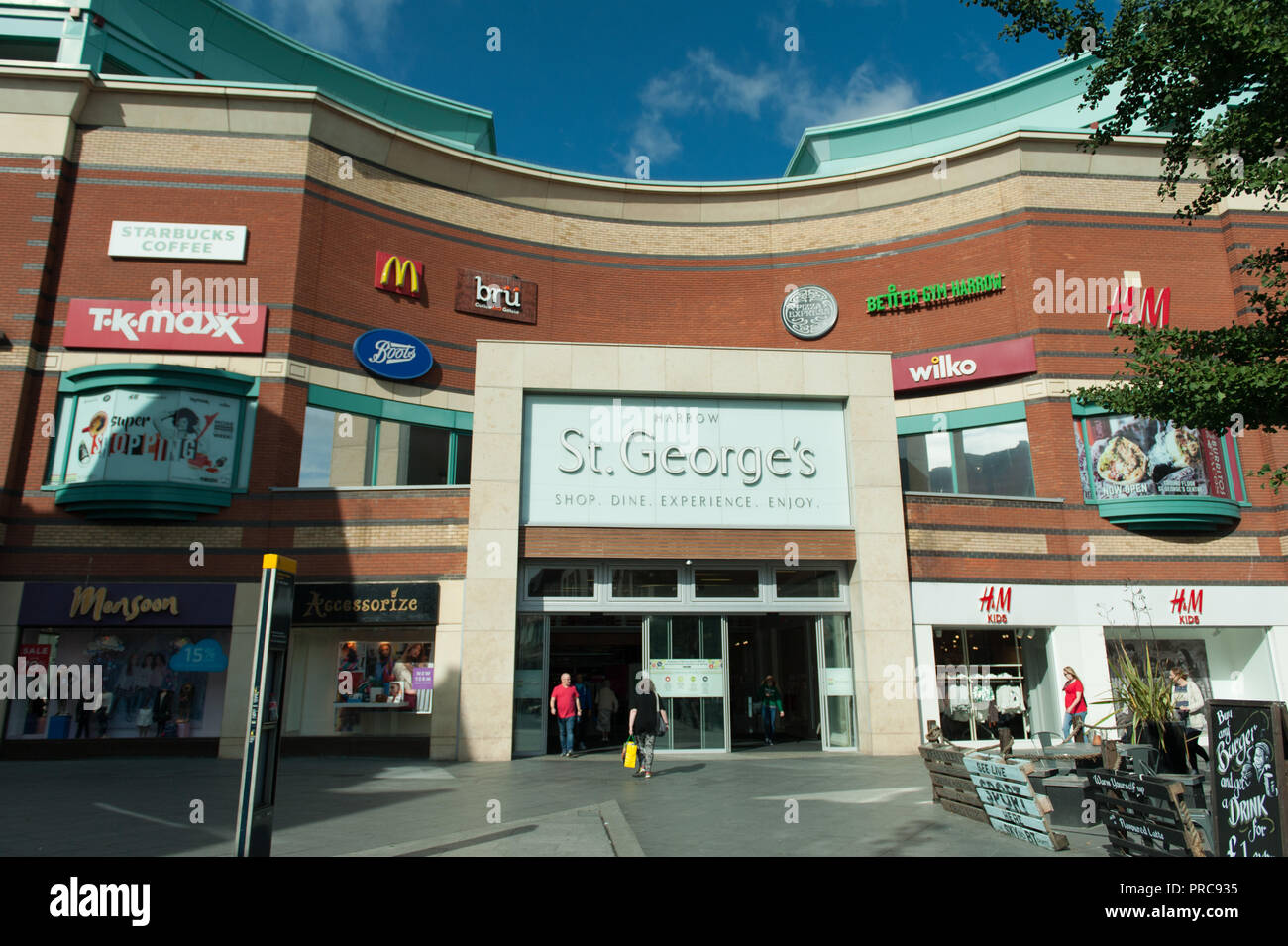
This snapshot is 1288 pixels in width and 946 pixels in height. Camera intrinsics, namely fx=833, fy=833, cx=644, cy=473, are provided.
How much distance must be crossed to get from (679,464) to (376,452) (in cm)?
800

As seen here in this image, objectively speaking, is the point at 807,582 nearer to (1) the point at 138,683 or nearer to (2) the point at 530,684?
(2) the point at 530,684

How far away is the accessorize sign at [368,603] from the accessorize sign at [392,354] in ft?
19.8

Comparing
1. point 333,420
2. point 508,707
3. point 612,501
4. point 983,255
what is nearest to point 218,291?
point 333,420

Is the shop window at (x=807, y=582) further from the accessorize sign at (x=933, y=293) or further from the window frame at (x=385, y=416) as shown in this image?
the accessorize sign at (x=933, y=293)

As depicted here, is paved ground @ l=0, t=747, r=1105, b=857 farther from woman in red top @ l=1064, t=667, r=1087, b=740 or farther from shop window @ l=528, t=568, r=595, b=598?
woman in red top @ l=1064, t=667, r=1087, b=740

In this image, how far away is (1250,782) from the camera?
6.68m

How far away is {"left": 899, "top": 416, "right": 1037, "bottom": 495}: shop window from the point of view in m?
21.0

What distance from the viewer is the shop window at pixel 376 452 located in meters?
19.9

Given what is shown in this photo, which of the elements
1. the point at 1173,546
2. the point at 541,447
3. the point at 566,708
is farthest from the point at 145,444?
the point at 1173,546

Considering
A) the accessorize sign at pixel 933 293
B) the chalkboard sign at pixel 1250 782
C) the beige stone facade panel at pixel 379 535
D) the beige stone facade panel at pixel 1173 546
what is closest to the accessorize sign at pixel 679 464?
the beige stone facade panel at pixel 379 535

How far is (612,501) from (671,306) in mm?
8870

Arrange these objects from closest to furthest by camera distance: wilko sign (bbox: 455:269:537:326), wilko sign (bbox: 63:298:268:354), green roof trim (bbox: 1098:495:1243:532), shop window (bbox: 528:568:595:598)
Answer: shop window (bbox: 528:568:595:598) → wilko sign (bbox: 63:298:268:354) → green roof trim (bbox: 1098:495:1243:532) → wilko sign (bbox: 455:269:537:326)

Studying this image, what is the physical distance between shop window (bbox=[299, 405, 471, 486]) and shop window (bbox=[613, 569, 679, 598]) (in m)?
5.85

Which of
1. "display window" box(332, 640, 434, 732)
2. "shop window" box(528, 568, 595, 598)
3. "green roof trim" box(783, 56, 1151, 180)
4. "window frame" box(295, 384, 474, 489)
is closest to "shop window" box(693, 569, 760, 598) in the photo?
"shop window" box(528, 568, 595, 598)
